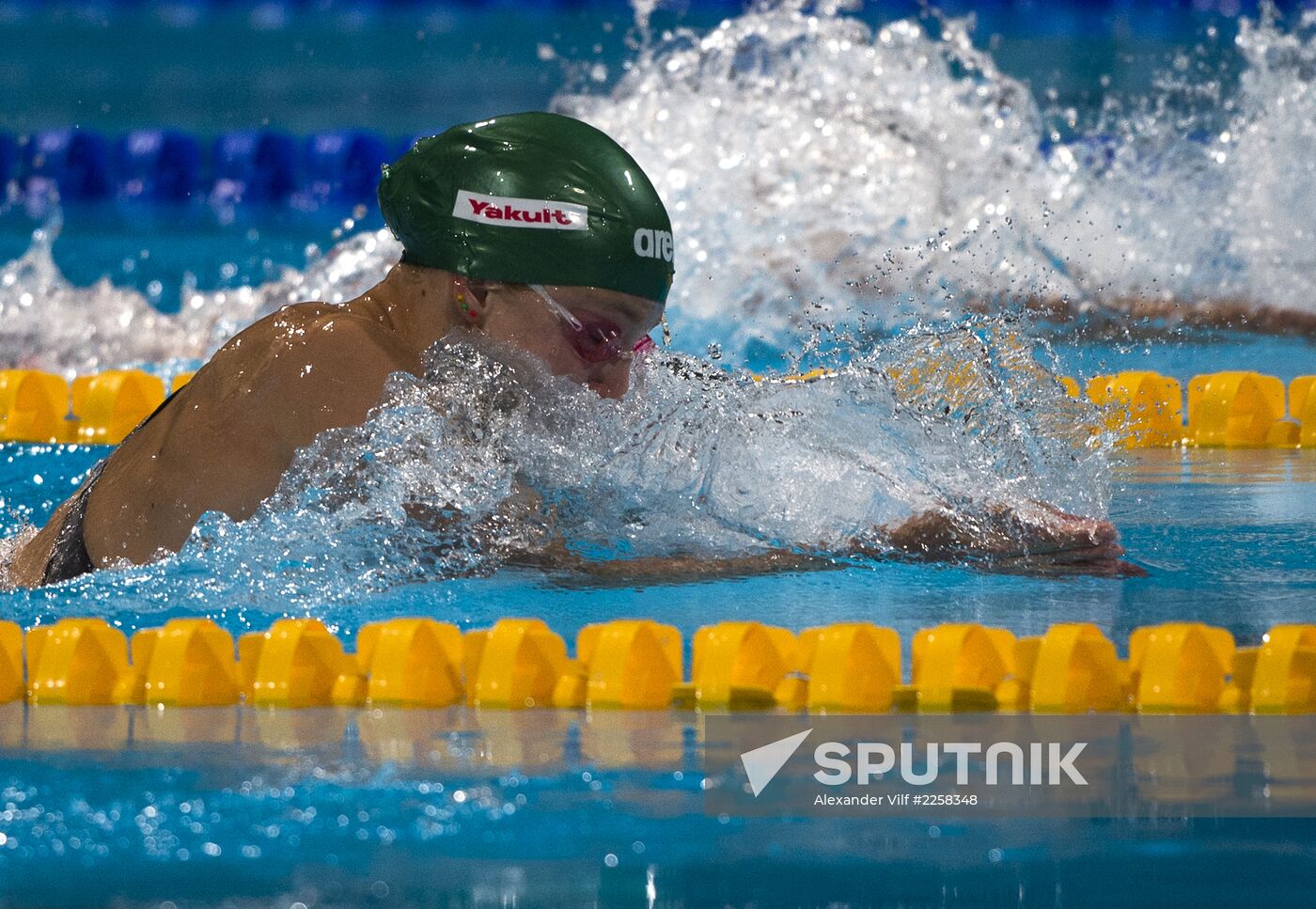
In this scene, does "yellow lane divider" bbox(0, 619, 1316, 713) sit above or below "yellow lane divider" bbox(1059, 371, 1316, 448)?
below

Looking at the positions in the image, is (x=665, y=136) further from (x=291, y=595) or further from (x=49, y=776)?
(x=49, y=776)

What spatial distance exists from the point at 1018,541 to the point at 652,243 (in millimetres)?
775

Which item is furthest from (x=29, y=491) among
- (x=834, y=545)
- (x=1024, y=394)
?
(x=1024, y=394)

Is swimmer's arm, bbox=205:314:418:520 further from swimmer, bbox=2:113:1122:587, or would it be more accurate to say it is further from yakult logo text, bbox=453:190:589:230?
yakult logo text, bbox=453:190:589:230

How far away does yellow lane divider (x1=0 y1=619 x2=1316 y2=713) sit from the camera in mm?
1889

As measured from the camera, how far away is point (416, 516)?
2.46m

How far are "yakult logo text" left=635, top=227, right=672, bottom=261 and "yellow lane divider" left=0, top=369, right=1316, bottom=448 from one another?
6.47 ft

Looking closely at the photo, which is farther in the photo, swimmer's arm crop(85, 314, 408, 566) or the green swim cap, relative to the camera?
the green swim cap

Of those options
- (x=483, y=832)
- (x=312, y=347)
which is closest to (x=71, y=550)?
(x=312, y=347)

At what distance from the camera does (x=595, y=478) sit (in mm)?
2592

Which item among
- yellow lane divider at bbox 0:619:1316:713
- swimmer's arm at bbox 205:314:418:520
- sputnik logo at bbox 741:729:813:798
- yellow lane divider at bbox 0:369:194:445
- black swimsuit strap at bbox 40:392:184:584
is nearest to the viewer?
sputnik logo at bbox 741:729:813:798

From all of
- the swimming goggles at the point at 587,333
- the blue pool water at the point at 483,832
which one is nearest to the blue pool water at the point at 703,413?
the blue pool water at the point at 483,832

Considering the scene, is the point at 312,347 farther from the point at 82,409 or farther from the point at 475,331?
the point at 82,409

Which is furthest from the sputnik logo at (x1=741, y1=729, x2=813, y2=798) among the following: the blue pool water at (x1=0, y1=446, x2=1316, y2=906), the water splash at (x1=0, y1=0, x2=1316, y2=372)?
A: the water splash at (x1=0, y1=0, x2=1316, y2=372)
